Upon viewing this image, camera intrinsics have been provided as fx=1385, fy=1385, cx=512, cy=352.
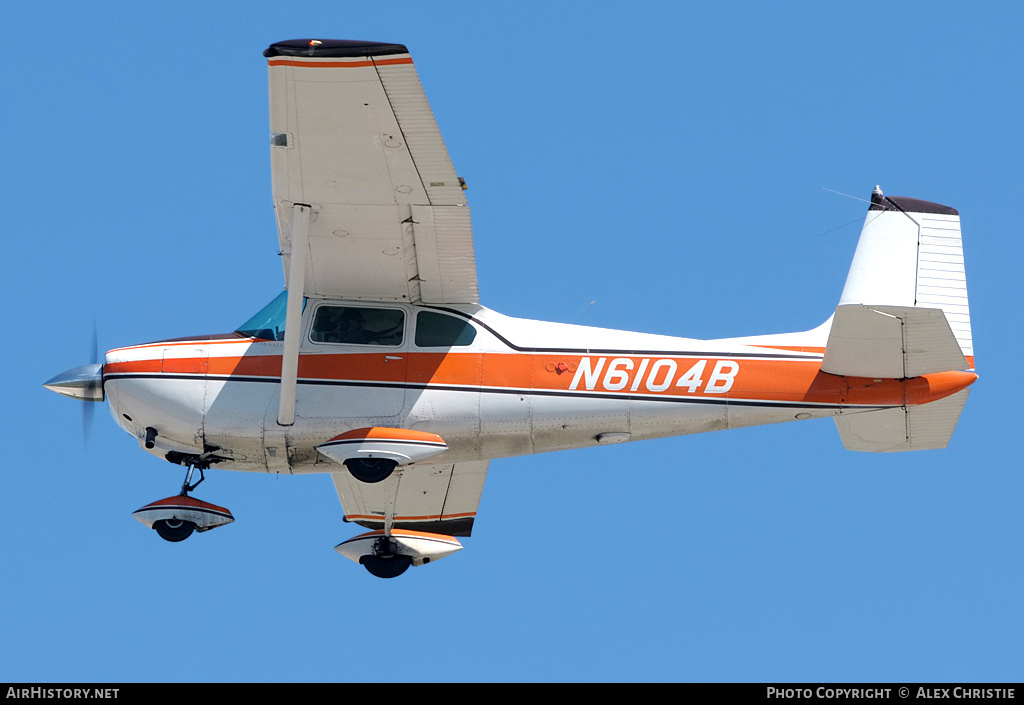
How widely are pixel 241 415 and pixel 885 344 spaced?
5.92 m

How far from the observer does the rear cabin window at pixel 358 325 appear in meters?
13.1

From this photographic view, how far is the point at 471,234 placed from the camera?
12.5 m

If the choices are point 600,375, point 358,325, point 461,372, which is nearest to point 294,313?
point 358,325

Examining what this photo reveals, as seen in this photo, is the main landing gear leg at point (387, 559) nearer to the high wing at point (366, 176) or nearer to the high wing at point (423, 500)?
the high wing at point (423, 500)

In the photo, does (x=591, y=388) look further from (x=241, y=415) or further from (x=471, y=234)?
(x=241, y=415)

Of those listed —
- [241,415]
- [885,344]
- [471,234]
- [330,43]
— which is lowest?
[241,415]

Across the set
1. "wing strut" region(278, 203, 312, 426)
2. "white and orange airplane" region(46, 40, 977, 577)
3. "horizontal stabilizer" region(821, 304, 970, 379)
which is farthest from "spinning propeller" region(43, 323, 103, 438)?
"horizontal stabilizer" region(821, 304, 970, 379)

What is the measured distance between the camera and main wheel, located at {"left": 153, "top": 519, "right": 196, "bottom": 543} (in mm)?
12906

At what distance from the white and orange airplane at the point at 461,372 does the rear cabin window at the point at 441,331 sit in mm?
16

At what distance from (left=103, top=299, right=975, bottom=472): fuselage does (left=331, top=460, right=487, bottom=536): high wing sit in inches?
69.3

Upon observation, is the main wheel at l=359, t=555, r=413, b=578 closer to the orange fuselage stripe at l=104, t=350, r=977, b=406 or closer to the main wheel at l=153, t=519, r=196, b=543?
the main wheel at l=153, t=519, r=196, b=543

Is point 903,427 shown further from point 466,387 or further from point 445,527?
point 445,527

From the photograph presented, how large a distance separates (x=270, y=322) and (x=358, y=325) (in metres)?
0.87
